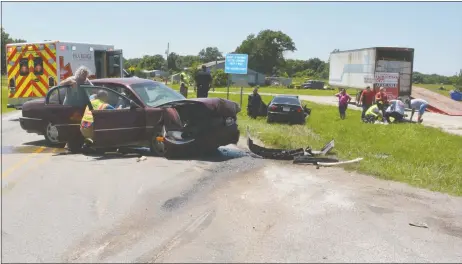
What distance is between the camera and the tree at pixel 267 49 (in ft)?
419

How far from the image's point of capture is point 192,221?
5613mm

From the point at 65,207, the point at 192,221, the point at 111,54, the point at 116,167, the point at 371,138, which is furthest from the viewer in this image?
the point at 111,54

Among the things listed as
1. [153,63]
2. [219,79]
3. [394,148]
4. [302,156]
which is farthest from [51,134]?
[153,63]

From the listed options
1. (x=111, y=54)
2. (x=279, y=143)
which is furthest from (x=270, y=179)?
(x=111, y=54)

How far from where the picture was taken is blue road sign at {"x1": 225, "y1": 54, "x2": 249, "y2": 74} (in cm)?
2262

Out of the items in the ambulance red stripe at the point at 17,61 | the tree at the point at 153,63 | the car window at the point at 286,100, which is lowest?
the car window at the point at 286,100

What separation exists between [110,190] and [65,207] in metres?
1.00

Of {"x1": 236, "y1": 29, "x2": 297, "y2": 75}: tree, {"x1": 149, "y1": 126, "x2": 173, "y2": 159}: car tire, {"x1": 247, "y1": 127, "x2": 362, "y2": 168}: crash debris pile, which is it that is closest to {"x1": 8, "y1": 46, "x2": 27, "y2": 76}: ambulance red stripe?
{"x1": 149, "y1": 126, "x2": 173, "y2": 159}: car tire

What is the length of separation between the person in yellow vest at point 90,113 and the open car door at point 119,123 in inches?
3.7

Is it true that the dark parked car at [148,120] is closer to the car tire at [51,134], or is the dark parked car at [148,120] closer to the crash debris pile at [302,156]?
the car tire at [51,134]

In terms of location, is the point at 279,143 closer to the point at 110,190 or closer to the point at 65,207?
the point at 110,190

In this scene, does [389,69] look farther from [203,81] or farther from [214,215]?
[214,215]

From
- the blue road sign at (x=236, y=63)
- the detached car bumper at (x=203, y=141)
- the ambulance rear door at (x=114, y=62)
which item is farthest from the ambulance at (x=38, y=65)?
the detached car bumper at (x=203, y=141)

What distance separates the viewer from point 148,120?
32.3ft
